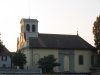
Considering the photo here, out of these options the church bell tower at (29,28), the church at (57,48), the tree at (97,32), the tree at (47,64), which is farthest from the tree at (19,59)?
the tree at (97,32)

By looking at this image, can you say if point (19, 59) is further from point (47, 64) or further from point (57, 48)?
point (57, 48)

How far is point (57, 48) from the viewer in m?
96.7

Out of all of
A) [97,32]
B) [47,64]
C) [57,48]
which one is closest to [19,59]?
[47,64]

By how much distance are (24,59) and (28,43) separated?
354 centimetres

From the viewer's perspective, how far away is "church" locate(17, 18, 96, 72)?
9512 cm

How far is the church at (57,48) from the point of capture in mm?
95125

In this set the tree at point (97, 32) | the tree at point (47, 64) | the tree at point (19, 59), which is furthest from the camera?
the tree at point (97, 32)

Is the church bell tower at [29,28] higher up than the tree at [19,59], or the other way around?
the church bell tower at [29,28]

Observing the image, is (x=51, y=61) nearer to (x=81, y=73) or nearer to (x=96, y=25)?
(x=81, y=73)

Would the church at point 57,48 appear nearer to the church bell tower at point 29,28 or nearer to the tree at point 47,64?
the church bell tower at point 29,28

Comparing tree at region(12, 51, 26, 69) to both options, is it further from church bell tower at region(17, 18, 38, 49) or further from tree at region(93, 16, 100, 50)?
tree at region(93, 16, 100, 50)

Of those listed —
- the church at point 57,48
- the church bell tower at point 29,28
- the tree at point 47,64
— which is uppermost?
the church bell tower at point 29,28

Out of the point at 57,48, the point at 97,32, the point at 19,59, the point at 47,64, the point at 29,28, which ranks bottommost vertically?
the point at 47,64

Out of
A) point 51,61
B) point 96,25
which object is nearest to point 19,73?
point 51,61
